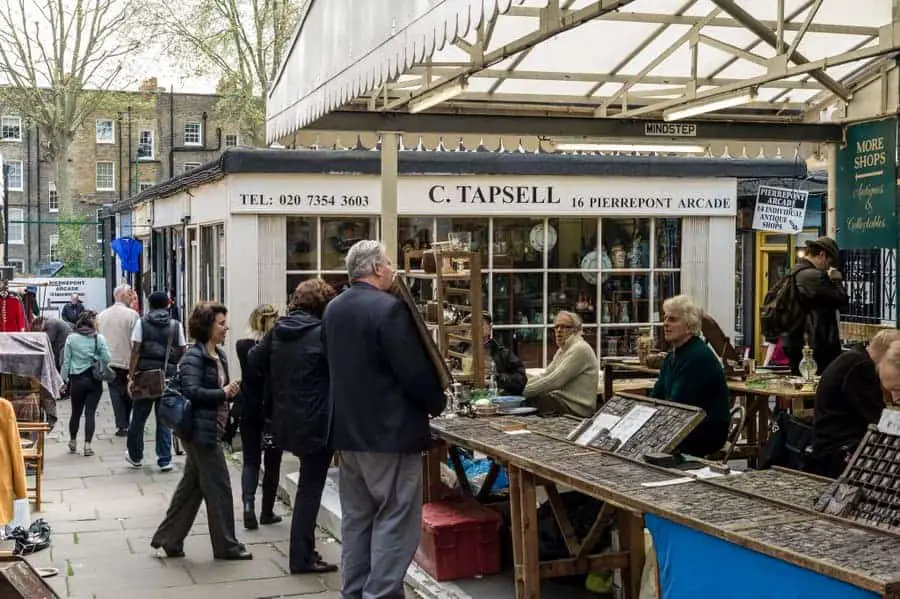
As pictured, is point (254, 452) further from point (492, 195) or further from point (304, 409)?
point (492, 195)

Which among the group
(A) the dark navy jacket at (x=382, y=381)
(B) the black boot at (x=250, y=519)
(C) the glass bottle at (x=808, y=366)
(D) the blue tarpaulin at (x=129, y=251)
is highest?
(D) the blue tarpaulin at (x=129, y=251)

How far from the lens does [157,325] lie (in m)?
11.4

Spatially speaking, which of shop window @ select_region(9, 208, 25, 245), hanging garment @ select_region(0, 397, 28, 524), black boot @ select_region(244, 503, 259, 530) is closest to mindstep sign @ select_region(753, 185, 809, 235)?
black boot @ select_region(244, 503, 259, 530)

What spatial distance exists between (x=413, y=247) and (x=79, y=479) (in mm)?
5509

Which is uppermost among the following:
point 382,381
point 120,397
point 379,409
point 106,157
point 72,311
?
point 106,157

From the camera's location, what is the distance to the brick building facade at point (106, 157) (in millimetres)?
55812

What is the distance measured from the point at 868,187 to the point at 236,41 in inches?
1075

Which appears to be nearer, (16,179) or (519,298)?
(519,298)

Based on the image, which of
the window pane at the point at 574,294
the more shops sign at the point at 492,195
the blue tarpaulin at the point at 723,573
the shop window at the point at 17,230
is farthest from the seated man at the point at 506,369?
the shop window at the point at 17,230

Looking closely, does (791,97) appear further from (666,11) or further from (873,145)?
(666,11)

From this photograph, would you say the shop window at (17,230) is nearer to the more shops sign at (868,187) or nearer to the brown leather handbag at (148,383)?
the brown leather handbag at (148,383)

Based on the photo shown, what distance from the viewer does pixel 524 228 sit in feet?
51.3

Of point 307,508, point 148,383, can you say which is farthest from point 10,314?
point 307,508

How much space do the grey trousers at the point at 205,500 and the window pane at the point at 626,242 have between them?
9.03 m
